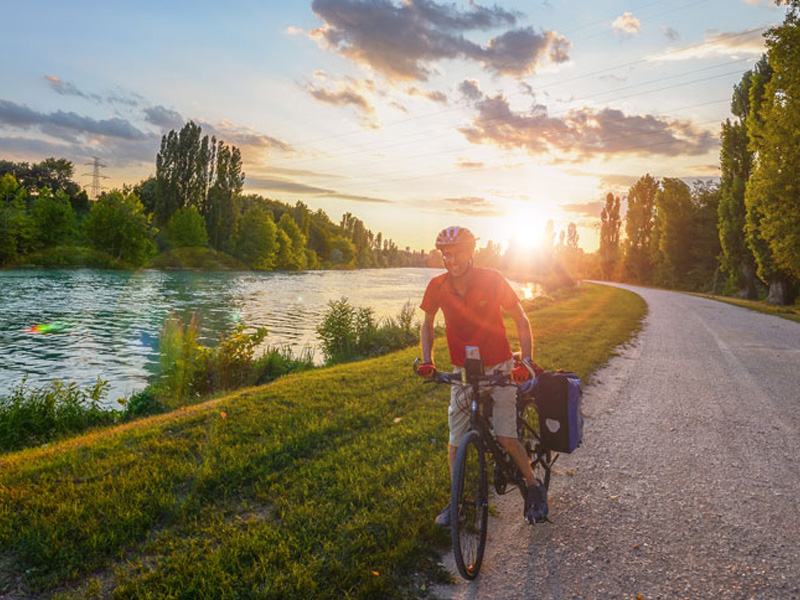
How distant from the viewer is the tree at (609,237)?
95.6 meters

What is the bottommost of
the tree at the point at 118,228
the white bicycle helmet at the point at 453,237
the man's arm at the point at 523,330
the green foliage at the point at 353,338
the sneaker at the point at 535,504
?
the green foliage at the point at 353,338

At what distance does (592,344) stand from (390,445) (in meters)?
9.80

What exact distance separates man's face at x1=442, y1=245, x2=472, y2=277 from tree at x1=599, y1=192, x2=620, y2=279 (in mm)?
101123

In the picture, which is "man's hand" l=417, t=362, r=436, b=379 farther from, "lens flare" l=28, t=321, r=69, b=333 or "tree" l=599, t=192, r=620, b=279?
"tree" l=599, t=192, r=620, b=279

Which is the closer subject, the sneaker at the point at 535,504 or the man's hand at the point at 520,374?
the man's hand at the point at 520,374

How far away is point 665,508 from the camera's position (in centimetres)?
457

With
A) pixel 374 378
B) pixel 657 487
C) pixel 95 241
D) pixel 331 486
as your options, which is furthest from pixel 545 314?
pixel 95 241

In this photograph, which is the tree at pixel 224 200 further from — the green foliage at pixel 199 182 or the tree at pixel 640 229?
the tree at pixel 640 229

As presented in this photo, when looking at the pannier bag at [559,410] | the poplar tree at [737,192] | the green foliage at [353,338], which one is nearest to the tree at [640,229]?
the poplar tree at [737,192]

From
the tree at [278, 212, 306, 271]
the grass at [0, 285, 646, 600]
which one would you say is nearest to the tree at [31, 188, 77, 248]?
the tree at [278, 212, 306, 271]

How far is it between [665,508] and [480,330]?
2889 mm

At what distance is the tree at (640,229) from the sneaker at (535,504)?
82.6m

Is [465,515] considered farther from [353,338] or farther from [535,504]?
[353,338]

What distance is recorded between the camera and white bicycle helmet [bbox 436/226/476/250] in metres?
3.69
